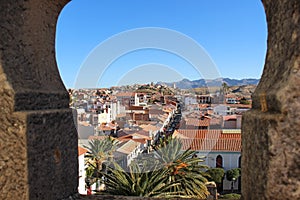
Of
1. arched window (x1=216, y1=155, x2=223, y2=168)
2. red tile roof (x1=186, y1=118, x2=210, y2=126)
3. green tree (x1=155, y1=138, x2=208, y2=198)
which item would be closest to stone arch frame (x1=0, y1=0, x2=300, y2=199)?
green tree (x1=155, y1=138, x2=208, y2=198)

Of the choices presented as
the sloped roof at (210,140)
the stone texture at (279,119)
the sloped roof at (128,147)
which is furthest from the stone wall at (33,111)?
the sloped roof at (210,140)

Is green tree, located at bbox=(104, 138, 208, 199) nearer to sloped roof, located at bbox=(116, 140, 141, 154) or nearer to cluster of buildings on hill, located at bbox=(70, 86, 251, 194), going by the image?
sloped roof, located at bbox=(116, 140, 141, 154)

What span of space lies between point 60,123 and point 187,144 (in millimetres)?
18244

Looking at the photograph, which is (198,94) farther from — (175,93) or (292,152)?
(292,152)

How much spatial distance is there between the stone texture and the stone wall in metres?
1.20

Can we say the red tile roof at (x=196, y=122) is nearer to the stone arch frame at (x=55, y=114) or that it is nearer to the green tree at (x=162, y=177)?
the green tree at (x=162, y=177)

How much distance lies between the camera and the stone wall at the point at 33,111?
1.58 m

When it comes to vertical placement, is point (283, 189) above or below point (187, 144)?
above

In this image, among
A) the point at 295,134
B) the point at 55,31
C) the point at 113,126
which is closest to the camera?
the point at 295,134

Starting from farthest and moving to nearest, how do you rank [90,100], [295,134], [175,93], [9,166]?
[90,100]
[175,93]
[9,166]
[295,134]

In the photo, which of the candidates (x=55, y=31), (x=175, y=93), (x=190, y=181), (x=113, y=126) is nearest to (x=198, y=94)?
(x=175, y=93)

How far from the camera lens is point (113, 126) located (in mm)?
18125

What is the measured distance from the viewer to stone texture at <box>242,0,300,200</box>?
1.13 metres

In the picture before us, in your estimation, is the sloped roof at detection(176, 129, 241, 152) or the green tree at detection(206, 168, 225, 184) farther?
the green tree at detection(206, 168, 225, 184)
